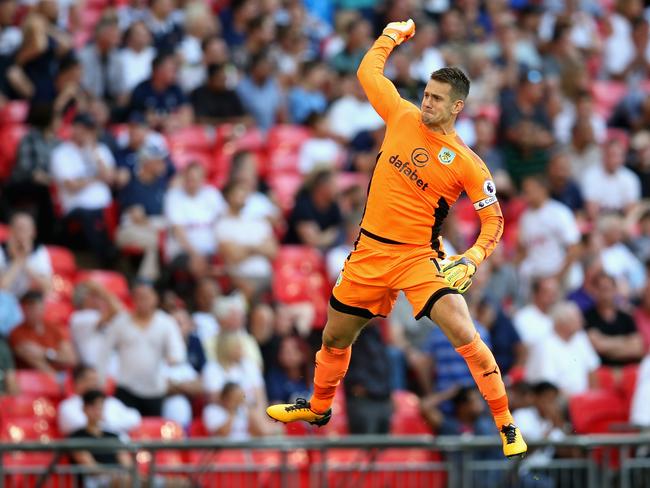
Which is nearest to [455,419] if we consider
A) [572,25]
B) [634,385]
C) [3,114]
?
[634,385]

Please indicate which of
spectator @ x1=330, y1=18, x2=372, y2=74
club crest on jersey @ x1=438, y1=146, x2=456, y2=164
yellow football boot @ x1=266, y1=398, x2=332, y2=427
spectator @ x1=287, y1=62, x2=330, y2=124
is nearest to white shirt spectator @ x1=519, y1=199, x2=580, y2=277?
spectator @ x1=287, y1=62, x2=330, y2=124

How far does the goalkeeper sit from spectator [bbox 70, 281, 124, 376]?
4915mm

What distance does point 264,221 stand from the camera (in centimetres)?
1725

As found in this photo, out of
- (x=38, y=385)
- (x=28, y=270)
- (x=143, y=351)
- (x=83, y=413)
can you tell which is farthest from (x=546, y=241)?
(x=38, y=385)

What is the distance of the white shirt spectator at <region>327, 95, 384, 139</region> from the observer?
19469mm

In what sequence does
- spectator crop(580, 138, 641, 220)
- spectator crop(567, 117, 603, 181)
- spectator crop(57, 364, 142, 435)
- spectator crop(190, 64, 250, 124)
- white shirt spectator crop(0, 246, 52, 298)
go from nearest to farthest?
spectator crop(57, 364, 142, 435) < white shirt spectator crop(0, 246, 52, 298) < spectator crop(190, 64, 250, 124) < spectator crop(580, 138, 641, 220) < spectator crop(567, 117, 603, 181)

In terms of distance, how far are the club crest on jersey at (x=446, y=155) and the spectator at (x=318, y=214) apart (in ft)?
22.4

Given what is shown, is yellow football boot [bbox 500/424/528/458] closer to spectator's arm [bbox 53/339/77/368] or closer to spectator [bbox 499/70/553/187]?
spectator's arm [bbox 53/339/77/368]

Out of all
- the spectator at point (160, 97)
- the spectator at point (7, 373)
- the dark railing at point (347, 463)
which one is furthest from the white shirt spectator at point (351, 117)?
the spectator at point (7, 373)

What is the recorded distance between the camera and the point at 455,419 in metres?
15.9

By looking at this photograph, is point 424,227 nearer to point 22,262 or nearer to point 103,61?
point 22,262

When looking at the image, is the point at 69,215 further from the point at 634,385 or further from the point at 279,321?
the point at 634,385

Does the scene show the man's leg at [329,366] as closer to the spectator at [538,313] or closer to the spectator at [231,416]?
the spectator at [231,416]

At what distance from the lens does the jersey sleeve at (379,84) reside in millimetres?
10977
